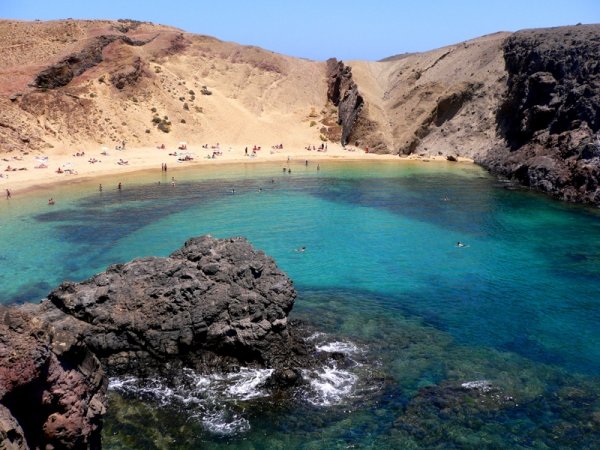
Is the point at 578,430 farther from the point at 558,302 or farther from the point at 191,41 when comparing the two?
the point at 191,41

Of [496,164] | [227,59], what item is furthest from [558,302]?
[227,59]

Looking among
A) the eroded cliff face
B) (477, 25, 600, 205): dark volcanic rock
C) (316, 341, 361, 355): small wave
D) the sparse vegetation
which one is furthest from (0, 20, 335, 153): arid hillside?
(316, 341, 361, 355): small wave

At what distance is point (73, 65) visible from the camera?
2950 inches

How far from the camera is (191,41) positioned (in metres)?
98.3

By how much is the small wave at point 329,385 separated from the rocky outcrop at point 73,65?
65.0 m

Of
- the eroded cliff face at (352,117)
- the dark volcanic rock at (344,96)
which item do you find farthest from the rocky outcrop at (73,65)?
the eroded cliff face at (352,117)

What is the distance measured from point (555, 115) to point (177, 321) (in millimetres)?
51802

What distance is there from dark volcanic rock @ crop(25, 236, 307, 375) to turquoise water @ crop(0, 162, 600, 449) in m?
1.89

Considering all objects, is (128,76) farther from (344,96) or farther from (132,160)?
(344,96)

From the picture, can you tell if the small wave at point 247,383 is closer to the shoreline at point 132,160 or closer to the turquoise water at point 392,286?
the turquoise water at point 392,286

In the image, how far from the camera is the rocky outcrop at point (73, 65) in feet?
230

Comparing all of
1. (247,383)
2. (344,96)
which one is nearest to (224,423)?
(247,383)

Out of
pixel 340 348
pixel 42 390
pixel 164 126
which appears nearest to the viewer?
pixel 42 390

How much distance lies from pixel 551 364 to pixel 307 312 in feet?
31.6
